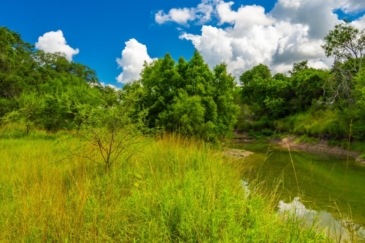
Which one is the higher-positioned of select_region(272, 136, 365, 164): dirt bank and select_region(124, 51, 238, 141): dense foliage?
select_region(124, 51, 238, 141): dense foliage

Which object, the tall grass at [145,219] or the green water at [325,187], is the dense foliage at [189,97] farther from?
the tall grass at [145,219]

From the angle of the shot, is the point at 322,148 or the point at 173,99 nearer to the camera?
the point at 173,99

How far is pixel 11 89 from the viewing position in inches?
715

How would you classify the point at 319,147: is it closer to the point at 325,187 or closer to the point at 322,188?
the point at 325,187

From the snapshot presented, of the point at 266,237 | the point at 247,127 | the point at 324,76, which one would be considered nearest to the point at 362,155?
the point at 324,76

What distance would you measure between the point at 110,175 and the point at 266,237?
282 cm

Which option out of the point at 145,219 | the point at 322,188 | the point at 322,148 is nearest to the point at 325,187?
the point at 322,188

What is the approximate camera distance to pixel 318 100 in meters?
26.9

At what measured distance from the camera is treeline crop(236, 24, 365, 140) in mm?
19969

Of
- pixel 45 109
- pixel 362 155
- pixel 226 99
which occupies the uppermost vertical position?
pixel 226 99

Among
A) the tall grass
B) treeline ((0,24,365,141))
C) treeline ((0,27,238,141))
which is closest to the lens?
the tall grass

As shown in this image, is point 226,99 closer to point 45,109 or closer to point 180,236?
point 45,109

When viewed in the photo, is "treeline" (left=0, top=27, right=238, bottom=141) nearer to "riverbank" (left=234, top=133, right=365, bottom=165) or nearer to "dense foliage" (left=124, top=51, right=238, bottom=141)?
"dense foliage" (left=124, top=51, right=238, bottom=141)

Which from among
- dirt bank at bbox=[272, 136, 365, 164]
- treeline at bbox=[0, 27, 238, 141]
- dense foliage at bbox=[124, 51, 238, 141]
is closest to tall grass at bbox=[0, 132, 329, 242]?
treeline at bbox=[0, 27, 238, 141]
